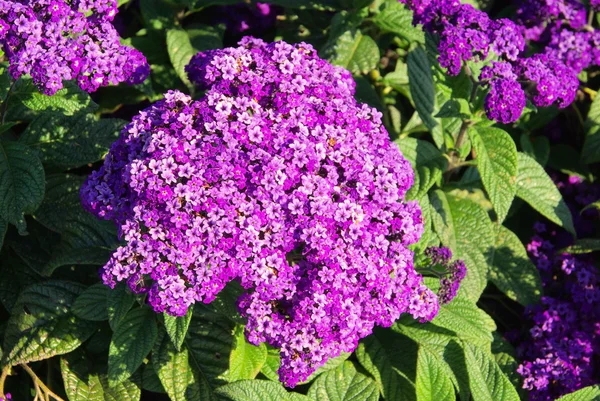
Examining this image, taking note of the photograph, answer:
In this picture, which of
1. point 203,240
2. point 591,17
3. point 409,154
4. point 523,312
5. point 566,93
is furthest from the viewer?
point 591,17

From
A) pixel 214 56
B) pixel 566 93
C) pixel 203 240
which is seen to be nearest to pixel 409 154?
pixel 566 93

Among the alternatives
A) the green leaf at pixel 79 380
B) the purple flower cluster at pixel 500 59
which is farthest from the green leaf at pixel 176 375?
the purple flower cluster at pixel 500 59

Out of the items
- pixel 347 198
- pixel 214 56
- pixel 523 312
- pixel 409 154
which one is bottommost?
pixel 523 312

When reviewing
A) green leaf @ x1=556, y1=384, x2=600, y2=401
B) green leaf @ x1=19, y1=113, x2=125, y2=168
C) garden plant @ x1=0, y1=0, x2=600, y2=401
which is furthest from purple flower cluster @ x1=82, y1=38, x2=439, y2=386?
green leaf @ x1=556, y1=384, x2=600, y2=401

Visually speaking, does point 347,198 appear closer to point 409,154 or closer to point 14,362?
point 409,154

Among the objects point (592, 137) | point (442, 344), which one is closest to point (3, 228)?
point (442, 344)

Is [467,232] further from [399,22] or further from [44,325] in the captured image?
[44,325]
